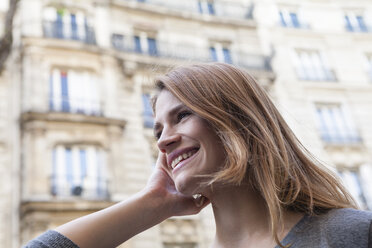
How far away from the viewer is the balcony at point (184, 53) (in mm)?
14000

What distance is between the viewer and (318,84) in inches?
634

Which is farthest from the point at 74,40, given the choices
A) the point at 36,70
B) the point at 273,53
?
the point at 273,53

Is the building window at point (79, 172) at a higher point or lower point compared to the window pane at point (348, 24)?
lower

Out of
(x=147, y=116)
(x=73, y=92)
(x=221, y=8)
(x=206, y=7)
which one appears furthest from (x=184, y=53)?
(x=73, y=92)

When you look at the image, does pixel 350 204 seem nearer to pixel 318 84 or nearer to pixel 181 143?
pixel 181 143

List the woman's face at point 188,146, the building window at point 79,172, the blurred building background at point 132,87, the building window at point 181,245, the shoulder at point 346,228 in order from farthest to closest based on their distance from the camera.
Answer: the building window at point 181,245
the blurred building background at point 132,87
the building window at point 79,172
the woman's face at point 188,146
the shoulder at point 346,228

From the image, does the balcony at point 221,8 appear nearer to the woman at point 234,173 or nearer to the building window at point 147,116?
the building window at point 147,116

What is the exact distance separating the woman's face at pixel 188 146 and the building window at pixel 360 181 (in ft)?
44.6

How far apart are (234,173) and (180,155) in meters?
0.30

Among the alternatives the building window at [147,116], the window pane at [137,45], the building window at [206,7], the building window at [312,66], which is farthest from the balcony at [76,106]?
the building window at [312,66]

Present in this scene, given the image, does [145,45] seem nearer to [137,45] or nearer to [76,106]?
[137,45]

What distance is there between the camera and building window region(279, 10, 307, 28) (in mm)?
17666

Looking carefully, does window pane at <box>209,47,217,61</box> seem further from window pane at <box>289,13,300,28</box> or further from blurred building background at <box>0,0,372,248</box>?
window pane at <box>289,13,300,28</box>

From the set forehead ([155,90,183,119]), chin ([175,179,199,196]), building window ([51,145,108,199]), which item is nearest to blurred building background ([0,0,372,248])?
building window ([51,145,108,199])
